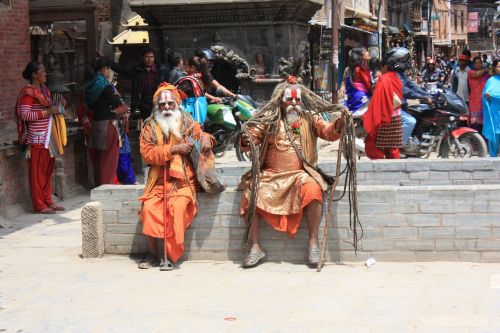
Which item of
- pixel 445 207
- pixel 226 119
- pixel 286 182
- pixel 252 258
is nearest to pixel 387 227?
pixel 445 207

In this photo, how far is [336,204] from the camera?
304 inches

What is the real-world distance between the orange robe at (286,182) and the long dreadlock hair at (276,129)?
0.06 meters

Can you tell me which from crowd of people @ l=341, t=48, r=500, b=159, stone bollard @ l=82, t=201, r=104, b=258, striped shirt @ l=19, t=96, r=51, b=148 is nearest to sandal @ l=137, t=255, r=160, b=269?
stone bollard @ l=82, t=201, r=104, b=258

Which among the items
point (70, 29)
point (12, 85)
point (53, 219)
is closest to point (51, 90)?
point (53, 219)

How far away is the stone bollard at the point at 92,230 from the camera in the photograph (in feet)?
26.5

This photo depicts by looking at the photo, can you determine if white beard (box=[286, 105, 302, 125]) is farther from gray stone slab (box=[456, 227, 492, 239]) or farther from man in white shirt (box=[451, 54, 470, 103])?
man in white shirt (box=[451, 54, 470, 103])

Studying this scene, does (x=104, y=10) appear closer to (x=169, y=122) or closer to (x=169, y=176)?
(x=169, y=122)

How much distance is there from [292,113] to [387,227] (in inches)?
50.6

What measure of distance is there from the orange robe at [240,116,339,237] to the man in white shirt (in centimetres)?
812

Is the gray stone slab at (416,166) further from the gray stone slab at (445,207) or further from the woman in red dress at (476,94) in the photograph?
the woman in red dress at (476,94)

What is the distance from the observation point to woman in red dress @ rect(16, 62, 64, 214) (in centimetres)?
1073

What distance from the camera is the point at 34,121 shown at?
10.8 metres

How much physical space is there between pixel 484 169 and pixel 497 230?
209 centimetres

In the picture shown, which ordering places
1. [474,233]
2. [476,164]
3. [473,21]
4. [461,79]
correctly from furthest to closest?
[473,21] < [461,79] < [476,164] < [474,233]
